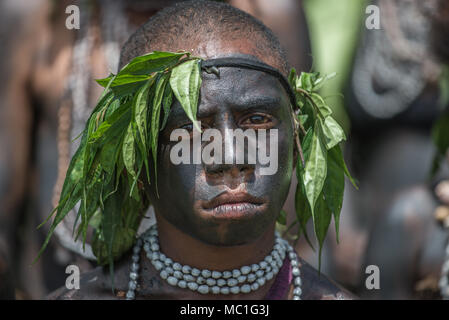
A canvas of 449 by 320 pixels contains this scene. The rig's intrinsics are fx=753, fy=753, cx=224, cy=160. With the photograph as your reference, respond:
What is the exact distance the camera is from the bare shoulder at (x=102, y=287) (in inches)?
92.0

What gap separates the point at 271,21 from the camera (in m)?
3.40

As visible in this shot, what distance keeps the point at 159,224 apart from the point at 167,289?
0.66 feet

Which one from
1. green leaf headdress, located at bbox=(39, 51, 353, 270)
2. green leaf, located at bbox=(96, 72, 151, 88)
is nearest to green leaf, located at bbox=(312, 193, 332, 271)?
green leaf headdress, located at bbox=(39, 51, 353, 270)

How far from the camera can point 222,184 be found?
2.06 metres

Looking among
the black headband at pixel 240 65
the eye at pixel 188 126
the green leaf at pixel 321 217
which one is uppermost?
the black headband at pixel 240 65

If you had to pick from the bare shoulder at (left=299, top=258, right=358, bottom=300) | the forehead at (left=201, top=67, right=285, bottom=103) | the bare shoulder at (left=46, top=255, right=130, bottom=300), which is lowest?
the bare shoulder at (left=299, top=258, right=358, bottom=300)

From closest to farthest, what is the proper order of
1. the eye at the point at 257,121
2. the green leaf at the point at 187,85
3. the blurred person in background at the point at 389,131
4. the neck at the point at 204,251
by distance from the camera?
the green leaf at the point at 187,85 < the eye at the point at 257,121 < the neck at the point at 204,251 < the blurred person in background at the point at 389,131

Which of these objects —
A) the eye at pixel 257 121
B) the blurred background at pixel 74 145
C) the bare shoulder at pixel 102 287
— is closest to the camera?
the eye at pixel 257 121

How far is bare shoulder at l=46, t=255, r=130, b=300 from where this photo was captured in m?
2.34

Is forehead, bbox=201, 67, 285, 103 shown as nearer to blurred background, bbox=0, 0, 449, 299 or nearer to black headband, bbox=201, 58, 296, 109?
black headband, bbox=201, 58, 296, 109

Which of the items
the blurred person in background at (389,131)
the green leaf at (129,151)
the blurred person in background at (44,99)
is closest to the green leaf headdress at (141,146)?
the green leaf at (129,151)

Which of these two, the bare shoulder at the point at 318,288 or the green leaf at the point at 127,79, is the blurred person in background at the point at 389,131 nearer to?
the bare shoulder at the point at 318,288
